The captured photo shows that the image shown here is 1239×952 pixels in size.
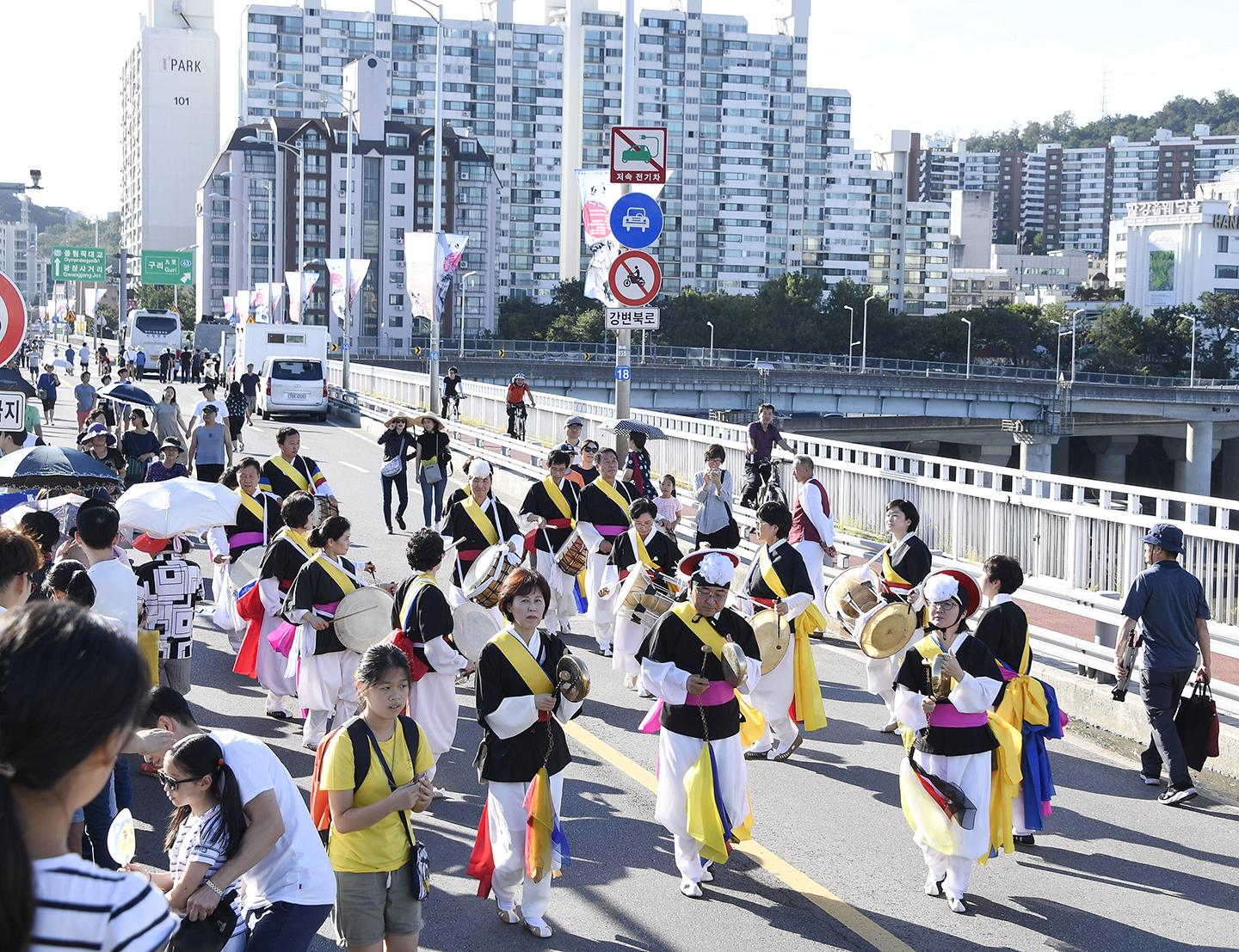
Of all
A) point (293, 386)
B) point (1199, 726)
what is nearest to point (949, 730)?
point (1199, 726)

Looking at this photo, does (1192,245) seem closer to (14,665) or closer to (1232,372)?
(1232,372)

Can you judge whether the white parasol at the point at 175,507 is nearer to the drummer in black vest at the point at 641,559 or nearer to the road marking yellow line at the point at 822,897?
the drummer in black vest at the point at 641,559

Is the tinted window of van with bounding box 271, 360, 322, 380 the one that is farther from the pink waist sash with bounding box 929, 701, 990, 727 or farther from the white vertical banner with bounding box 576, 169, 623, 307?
the pink waist sash with bounding box 929, 701, 990, 727

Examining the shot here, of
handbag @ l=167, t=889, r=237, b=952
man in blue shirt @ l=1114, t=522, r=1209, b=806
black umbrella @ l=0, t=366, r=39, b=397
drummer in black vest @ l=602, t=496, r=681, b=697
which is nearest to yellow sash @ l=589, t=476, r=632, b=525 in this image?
drummer in black vest @ l=602, t=496, r=681, b=697

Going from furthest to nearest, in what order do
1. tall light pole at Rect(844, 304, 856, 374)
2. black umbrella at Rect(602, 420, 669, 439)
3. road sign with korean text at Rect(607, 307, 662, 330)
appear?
tall light pole at Rect(844, 304, 856, 374) → road sign with korean text at Rect(607, 307, 662, 330) → black umbrella at Rect(602, 420, 669, 439)

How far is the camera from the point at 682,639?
639 cm

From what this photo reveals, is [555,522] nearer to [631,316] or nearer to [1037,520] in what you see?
[1037,520]

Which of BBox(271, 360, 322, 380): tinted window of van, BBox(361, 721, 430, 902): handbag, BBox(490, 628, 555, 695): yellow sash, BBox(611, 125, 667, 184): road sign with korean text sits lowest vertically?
BBox(361, 721, 430, 902): handbag

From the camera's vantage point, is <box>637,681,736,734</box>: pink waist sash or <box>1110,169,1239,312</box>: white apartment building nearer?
<box>637,681,736,734</box>: pink waist sash

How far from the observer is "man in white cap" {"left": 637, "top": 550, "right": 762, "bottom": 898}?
20.7 ft

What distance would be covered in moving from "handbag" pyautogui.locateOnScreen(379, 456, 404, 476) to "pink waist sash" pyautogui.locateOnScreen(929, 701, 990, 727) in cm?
1271

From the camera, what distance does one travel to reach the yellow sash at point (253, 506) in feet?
35.2

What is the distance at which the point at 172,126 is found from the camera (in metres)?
163

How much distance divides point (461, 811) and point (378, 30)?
501 ft
